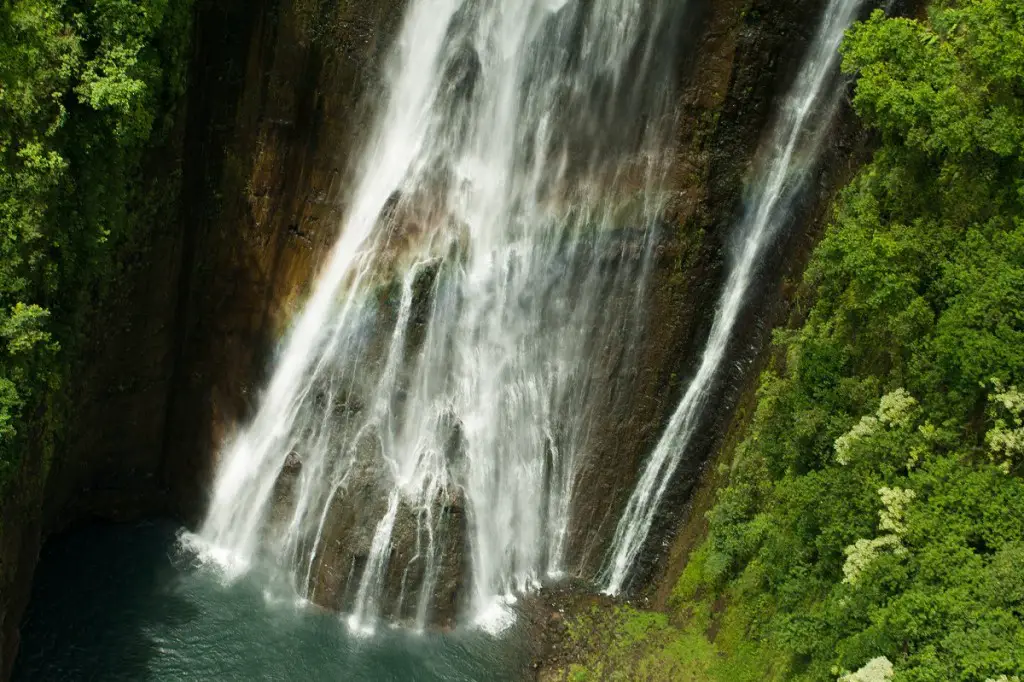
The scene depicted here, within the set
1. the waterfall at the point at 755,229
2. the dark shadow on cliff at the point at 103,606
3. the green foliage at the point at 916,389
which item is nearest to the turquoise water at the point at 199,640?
the dark shadow on cliff at the point at 103,606

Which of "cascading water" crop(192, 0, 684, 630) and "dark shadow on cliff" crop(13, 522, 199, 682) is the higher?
"cascading water" crop(192, 0, 684, 630)

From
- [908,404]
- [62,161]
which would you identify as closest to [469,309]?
[62,161]

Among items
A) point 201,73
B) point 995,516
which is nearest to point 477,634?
point 995,516

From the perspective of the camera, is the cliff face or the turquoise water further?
the turquoise water

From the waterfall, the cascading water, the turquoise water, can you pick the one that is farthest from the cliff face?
the turquoise water

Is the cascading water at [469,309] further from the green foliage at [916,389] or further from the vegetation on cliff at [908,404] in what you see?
the green foliage at [916,389]

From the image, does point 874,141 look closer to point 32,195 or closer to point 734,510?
point 734,510

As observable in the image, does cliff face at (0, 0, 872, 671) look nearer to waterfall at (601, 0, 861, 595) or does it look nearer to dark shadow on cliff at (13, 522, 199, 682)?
waterfall at (601, 0, 861, 595)
